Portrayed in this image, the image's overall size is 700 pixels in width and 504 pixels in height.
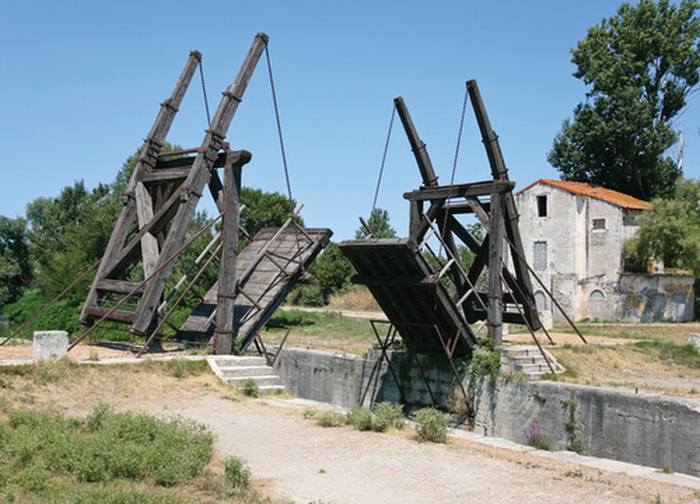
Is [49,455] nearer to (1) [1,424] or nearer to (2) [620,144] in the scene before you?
(1) [1,424]

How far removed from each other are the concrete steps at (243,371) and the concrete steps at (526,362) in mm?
5238

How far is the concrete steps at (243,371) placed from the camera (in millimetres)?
12352

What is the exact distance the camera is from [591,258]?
3700cm

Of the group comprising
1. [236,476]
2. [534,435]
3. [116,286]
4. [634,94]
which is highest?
[634,94]

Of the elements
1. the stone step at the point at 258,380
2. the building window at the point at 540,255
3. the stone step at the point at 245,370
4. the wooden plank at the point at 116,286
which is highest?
the building window at the point at 540,255

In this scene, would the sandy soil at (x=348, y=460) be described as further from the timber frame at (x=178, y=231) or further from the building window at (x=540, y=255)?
the building window at (x=540, y=255)

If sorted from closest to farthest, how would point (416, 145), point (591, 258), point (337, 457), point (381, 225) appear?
point (337, 457), point (416, 145), point (591, 258), point (381, 225)

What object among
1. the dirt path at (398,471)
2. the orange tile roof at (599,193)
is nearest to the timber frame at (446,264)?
the dirt path at (398,471)

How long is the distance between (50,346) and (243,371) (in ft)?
11.9

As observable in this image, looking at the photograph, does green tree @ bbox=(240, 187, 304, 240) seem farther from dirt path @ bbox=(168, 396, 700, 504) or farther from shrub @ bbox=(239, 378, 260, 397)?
dirt path @ bbox=(168, 396, 700, 504)

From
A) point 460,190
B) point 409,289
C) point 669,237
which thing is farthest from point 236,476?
point 669,237

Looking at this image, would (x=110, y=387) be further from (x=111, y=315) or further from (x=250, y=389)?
(x=111, y=315)

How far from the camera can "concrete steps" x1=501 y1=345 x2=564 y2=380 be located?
14403 millimetres

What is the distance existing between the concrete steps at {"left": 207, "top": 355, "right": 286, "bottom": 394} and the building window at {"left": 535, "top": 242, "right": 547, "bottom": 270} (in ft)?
92.5
